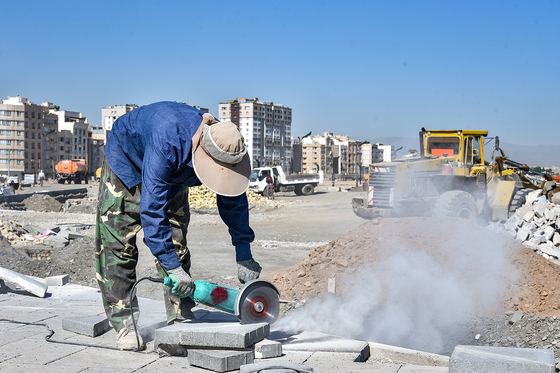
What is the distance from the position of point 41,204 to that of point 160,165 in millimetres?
23075

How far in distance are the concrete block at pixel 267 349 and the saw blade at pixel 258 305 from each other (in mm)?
223

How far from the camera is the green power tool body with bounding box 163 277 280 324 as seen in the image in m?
3.48

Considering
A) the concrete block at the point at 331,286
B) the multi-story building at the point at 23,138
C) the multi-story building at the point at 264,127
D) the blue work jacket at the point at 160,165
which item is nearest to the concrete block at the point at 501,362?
the blue work jacket at the point at 160,165

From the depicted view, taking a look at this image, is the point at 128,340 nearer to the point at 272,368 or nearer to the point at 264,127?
the point at 272,368

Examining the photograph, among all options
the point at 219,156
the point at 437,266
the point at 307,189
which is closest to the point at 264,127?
the point at 307,189

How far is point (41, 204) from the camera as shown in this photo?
2392 cm

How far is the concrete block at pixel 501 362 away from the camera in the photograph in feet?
10.1

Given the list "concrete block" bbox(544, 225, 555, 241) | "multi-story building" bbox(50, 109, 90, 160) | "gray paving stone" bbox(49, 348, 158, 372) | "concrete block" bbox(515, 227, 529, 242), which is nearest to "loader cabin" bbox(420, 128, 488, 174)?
"concrete block" bbox(515, 227, 529, 242)

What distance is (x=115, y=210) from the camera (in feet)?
12.5

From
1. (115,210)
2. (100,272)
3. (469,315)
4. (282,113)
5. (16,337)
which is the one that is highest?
(282,113)

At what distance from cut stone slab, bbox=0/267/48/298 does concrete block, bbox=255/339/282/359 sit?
121 inches

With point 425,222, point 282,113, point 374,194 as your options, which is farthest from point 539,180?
point 282,113

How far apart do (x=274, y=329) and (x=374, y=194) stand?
884 cm

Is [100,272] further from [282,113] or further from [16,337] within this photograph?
[282,113]
